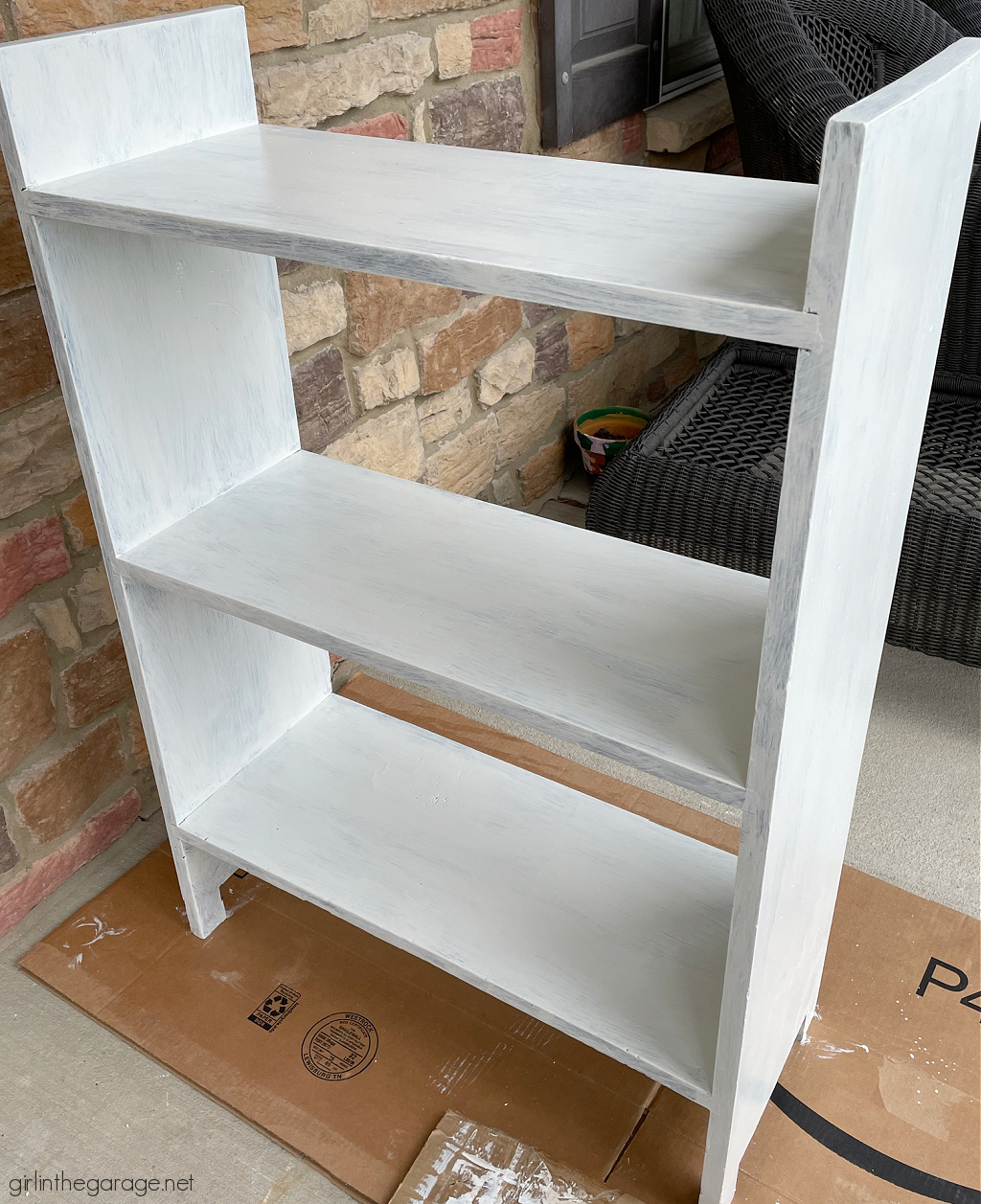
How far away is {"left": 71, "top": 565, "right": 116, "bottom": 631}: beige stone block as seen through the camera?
1.48 m

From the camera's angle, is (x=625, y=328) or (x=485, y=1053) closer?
(x=485, y=1053)

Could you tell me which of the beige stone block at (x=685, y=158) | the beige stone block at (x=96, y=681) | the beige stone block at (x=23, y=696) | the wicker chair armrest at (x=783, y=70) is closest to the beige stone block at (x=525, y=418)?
the beige stone block at (x=685, y=158)

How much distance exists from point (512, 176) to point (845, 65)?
1622 mm

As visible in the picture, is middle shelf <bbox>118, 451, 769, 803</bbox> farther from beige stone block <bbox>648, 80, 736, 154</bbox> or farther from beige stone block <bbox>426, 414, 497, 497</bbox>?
beige stone block <bbox>648, 80, 736, 154</bbox>

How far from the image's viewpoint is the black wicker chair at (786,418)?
169 centimetres

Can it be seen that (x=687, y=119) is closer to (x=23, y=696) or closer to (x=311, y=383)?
(x=311, y=383)

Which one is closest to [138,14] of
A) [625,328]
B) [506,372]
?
[506,372]

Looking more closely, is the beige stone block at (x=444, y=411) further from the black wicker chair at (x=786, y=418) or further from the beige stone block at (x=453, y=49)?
the beige stone block at (x=453, y=49)

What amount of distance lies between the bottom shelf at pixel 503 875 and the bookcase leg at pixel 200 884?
0.05 m

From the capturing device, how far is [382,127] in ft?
5.52

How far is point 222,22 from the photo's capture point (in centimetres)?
115

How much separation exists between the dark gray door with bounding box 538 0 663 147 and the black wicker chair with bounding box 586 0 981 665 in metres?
0.22

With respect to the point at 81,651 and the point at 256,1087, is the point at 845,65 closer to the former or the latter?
the point at 81,651

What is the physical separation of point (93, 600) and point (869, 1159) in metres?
1.22
